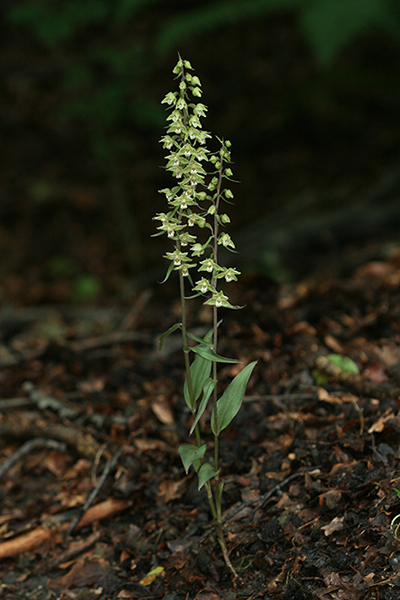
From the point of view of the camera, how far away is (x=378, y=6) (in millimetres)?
4625

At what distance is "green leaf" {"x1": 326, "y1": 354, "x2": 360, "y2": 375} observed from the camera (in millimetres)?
2947

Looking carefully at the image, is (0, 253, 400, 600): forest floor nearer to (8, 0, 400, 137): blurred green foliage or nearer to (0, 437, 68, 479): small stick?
(0, 437, 68, 479): small stick

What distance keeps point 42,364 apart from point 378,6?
4.33 meters

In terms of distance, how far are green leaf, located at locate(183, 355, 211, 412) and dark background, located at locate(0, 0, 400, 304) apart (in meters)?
3.02

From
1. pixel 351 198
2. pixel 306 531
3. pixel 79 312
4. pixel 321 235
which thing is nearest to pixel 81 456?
pixel 306 531

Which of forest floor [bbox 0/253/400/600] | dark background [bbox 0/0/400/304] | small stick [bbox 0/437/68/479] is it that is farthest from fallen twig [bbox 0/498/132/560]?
dark background [bbox 0/0/400/304]

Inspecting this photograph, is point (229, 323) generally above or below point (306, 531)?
above

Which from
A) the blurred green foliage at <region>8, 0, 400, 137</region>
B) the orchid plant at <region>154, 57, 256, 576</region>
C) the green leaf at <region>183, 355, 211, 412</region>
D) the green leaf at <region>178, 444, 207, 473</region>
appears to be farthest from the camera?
the blurred green foliage at <region>8, 0, 400, 137</region>

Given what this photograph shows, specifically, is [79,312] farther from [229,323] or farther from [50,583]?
[50,583]

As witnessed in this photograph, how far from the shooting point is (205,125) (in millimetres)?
7223

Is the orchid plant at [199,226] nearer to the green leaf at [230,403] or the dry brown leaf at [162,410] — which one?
the green leaf at [230,403]

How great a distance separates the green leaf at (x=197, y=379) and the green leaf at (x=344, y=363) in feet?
3.47

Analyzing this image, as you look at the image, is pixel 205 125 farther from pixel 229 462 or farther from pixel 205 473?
pixel 205 473

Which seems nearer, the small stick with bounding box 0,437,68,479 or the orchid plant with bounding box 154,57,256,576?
the orchid plant with bounding box 154,57,256,576
